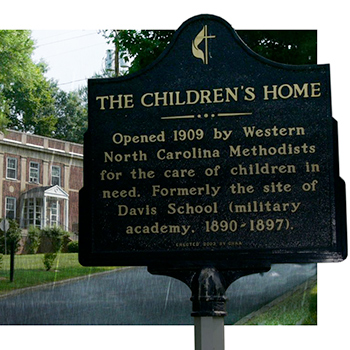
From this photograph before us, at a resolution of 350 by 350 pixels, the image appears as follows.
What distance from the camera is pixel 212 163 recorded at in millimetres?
5262

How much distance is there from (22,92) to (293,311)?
6068mm

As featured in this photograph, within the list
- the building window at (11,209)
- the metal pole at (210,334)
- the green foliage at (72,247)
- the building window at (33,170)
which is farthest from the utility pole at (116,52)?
the metal pole at (210,334)

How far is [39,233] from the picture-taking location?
41.2ft

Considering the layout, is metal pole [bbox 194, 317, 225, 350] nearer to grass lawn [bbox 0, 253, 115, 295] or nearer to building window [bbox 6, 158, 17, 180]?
grass lawn [bbox 0, 253, 115, 295]

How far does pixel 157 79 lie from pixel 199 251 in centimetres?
135

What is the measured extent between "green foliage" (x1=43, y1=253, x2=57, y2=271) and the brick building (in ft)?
1.74

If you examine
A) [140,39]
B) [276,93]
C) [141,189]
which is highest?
[140,39]

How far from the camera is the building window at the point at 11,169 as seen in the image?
12.6 meters

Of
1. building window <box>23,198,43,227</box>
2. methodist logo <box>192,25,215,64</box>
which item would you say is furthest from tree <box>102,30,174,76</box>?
methodist logo <box>192,25,215,64</box>

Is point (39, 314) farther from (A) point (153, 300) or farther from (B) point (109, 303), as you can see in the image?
(A) point (153, 300)

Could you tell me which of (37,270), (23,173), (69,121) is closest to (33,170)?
(23,173)

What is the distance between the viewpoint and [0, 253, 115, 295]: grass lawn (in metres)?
12.3

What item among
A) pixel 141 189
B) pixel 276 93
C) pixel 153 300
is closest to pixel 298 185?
pixel 276 93

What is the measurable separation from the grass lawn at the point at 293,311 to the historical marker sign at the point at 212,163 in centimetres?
681
